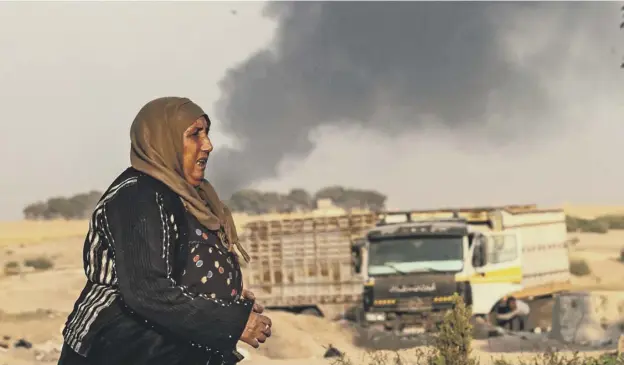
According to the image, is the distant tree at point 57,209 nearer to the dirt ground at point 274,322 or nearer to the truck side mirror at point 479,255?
the dirt ground at point 274,322

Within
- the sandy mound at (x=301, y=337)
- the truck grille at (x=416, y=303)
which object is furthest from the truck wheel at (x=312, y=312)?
the truck grille at (x=416, y=303)

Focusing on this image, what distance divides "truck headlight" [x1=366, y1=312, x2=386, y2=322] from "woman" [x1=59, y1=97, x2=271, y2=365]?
59.0ft

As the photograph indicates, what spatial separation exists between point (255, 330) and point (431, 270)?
18.0m

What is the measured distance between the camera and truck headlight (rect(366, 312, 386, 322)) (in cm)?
2120

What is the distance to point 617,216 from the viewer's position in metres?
83.2

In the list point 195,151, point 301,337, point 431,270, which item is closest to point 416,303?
point 431,270

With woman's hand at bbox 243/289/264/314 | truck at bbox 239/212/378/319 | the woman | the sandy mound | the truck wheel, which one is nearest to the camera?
the woman

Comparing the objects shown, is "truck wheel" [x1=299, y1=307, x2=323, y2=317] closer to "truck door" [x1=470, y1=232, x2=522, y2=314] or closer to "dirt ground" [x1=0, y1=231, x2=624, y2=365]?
"dirt ground" [x1=0, y1=231, x2=624, y2=365]

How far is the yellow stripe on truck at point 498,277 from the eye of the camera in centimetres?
2142

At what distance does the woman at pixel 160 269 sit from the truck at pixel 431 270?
57.1 feet

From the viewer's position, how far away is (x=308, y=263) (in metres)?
25.0

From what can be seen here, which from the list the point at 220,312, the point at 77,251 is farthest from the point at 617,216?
the point at 220,312

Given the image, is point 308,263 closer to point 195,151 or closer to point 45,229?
point 195,151

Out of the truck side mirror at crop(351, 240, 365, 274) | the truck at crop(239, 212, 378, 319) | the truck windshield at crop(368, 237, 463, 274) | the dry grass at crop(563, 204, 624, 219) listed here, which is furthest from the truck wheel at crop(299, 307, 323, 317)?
the dry grass at crop(563, 204, 624, 219)
